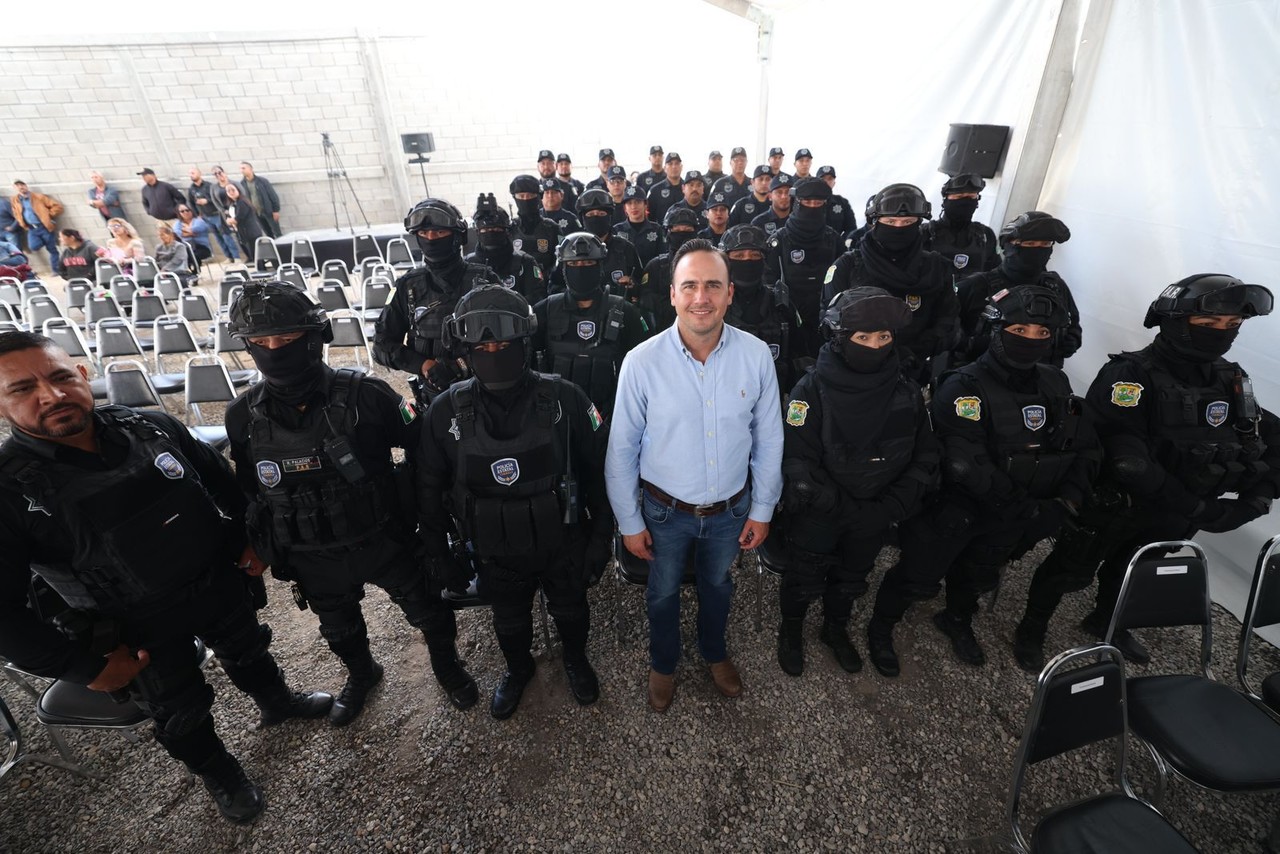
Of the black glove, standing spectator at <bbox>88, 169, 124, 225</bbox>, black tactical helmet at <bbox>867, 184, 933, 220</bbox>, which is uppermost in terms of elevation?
standing spectator at <bbox>88, 169, 124, 225</bbox>

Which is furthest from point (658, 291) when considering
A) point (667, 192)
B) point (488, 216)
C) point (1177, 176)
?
point (667, 192)

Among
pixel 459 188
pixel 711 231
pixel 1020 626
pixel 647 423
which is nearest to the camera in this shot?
pixel 647 423

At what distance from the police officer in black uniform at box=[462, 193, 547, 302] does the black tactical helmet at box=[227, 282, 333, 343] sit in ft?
8.93

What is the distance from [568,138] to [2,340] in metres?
16.8

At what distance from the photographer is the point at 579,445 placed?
252 cm

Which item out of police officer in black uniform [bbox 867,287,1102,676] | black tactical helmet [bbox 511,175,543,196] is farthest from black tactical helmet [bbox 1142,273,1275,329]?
black tactical helmet [bbox 511,175,543,196]

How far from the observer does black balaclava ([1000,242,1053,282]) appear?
13.0 feet

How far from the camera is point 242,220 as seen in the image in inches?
547

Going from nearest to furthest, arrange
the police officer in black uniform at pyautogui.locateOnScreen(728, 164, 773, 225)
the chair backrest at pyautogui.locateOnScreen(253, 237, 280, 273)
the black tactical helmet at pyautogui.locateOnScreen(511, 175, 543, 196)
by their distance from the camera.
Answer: the black tactical helmet at pyautogui.locateOnScreen(511, 175, 543, 196), the police officer in black uniform at pyautogui.locateOnScreen(728, 164, 773, 225), the chair backrest at pyautogui.locateOnScreen(253, 237, 280, 273)

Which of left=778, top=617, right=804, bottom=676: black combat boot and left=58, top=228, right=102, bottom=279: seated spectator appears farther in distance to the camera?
left=58, top=228, right=102, bottom=279: seated spectator

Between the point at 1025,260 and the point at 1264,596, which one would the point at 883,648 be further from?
the point at 1025,260

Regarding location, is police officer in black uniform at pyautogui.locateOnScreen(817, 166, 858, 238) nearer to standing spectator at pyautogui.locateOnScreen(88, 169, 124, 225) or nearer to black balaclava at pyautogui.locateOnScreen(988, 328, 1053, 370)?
black balaclava at pyautogui.locateOnScreen(988, 328, 1053, 370)

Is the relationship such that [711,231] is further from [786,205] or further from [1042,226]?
[1042,226]

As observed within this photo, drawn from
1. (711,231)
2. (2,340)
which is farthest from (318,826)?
(711,231)
